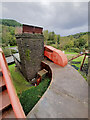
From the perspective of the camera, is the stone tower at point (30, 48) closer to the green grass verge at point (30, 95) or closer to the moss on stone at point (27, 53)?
the moss on stone at point (27, 53)

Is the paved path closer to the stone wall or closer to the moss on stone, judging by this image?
the stone wall

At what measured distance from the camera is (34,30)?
448cm

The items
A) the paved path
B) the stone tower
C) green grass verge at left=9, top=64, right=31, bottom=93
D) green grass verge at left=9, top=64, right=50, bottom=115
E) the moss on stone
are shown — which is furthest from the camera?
green grass verge at left=9, top=64, right=31, bottom=93

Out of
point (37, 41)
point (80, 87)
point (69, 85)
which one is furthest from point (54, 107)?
point (37, 41)

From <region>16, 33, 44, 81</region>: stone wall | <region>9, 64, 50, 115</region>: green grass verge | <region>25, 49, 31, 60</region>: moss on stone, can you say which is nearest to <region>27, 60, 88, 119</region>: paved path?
<region>9, 64, 50, 115</region>: green grass verge

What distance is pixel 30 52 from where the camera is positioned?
4.60 metres

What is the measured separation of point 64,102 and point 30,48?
4.19 meters

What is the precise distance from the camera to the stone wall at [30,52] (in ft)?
13.8

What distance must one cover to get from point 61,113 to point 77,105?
0.73 meters

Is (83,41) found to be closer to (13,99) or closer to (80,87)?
(80,87)

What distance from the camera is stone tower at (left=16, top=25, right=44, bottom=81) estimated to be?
4127 mm

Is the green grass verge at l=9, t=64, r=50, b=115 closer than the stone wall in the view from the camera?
Yes


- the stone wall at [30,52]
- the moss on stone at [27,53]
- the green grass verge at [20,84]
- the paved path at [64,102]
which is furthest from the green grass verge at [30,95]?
the moss on stone at [27,53]

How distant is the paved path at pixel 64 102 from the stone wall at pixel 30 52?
2839 millimetres
